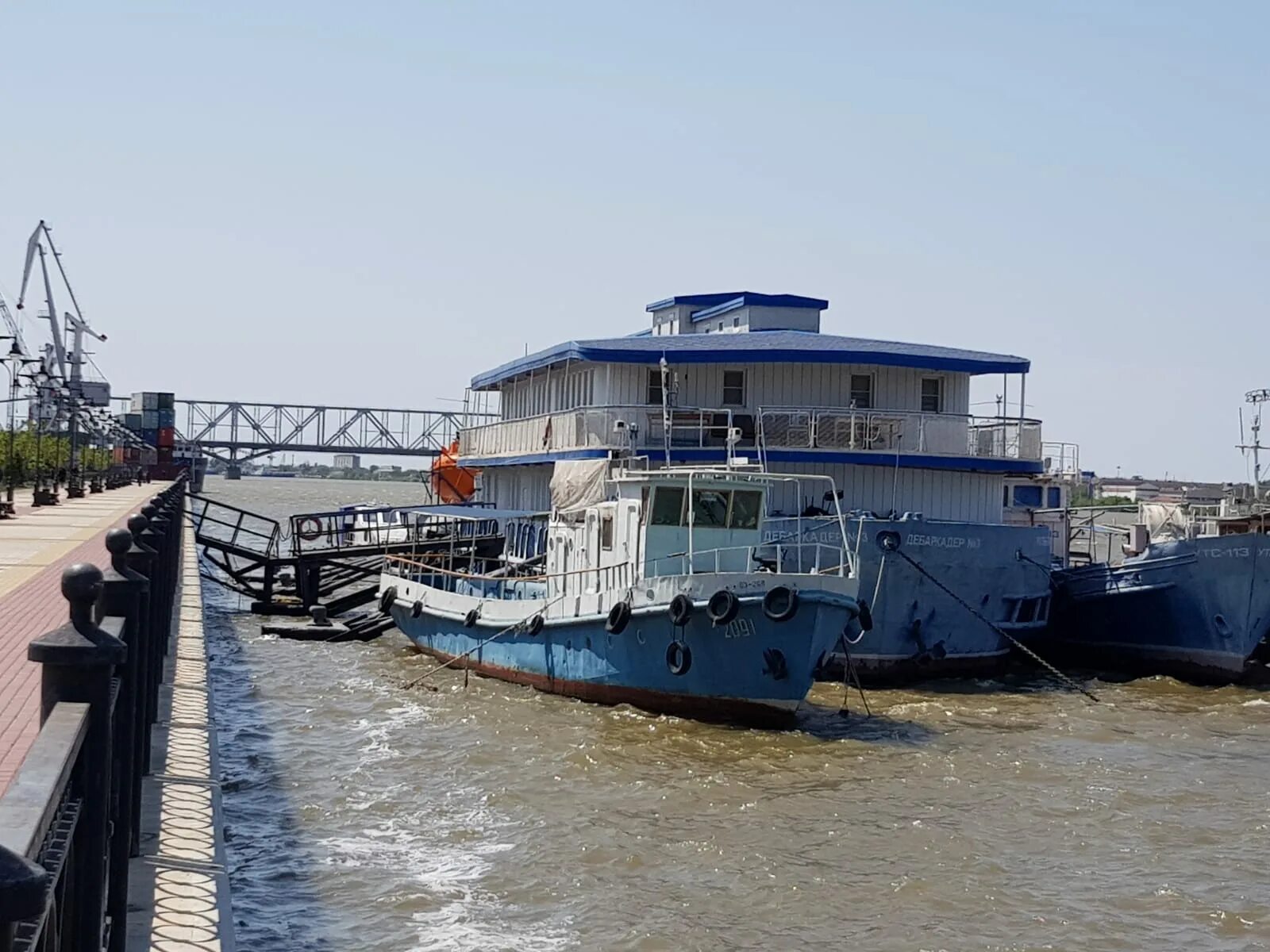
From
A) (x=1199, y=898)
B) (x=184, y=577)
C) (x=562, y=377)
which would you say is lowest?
(x=1199, y=898)

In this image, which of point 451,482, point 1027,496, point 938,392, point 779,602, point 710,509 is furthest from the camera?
point 451,482

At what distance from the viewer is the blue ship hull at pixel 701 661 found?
2067cm

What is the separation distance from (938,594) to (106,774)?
22.0 meters

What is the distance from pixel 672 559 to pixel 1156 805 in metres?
8.04

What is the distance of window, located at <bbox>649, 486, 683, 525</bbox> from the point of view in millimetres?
22766

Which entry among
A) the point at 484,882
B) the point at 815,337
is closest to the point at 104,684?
the point at 484,882

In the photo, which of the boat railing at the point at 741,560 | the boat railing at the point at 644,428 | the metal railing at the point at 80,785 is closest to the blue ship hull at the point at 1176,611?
the boat railing at the point at 644,428

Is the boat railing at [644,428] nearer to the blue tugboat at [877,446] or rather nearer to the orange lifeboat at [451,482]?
the blue tugboat at [877,446]

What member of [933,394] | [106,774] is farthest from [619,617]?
[106,774]

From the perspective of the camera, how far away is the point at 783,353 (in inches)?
1175

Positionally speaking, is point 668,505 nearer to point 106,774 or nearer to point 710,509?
point 710,509

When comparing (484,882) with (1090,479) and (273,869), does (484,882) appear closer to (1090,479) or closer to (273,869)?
(273,869)

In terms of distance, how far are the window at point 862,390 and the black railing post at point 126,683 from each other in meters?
24.0

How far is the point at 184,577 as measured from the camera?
27.4 meters
